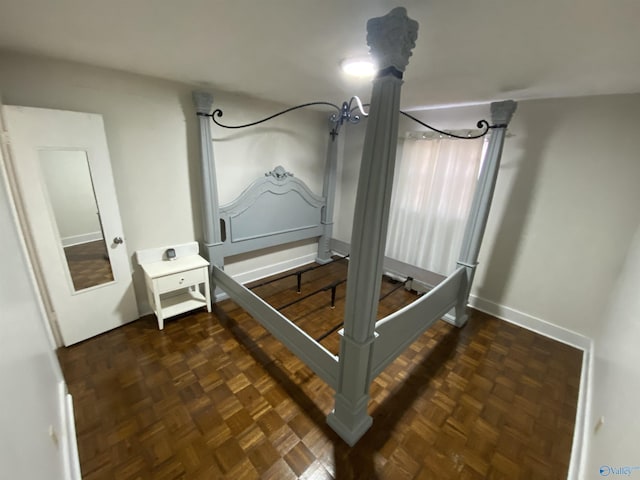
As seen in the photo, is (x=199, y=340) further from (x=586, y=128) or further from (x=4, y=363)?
(x=586, y=128)

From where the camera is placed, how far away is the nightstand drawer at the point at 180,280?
2220 mm

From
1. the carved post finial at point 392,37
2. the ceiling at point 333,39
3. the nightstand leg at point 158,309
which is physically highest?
the ceiling at point 333,39

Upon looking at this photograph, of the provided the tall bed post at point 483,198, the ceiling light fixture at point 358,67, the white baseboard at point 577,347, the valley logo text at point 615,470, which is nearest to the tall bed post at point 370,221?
the ceiling light fixture at point 358,67

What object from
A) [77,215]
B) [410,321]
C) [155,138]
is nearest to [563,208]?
[410,321]

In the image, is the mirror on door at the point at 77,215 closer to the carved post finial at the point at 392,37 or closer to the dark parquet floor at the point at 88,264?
the dark parquet floor at the point at 88,264

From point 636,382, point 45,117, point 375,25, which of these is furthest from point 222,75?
point 636,382

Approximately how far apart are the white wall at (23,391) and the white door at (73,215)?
65cm

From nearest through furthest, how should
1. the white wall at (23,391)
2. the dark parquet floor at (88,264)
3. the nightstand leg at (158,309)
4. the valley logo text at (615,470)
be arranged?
the white wall at (23,391) < the valley logo text at (615,470) < the dark parquet floor at (88,264) < the nightstand leg at (158,309)

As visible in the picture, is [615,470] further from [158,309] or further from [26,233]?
[26,233]

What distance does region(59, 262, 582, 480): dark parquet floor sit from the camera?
4.48 feet

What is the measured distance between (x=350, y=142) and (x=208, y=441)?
11.4 ft

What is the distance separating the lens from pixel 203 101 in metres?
2.24

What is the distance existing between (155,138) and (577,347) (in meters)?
4.19

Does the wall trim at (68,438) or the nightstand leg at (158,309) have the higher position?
the nightstand leg at (158,309)
